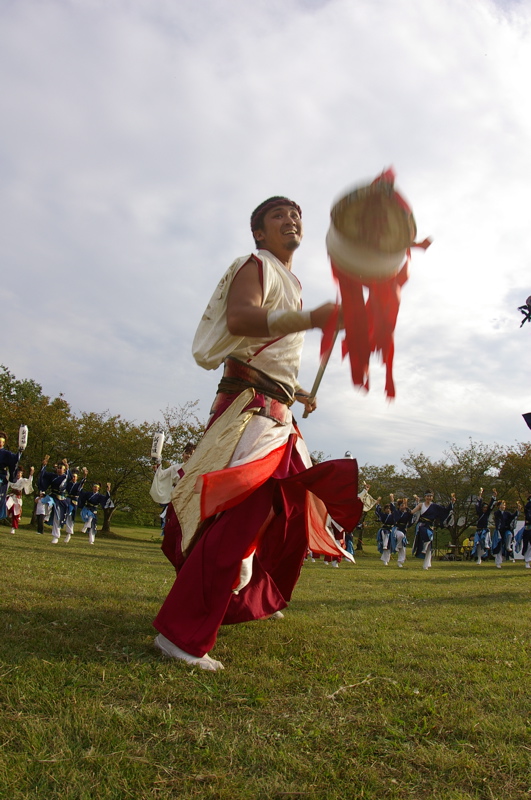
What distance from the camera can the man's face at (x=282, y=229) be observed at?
3.69 metres

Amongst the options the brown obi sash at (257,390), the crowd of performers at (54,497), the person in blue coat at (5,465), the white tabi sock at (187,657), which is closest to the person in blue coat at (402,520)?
the crowd of performers at (54,497)

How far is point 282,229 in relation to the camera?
145 inches

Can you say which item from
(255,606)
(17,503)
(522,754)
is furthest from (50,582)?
(17,503)

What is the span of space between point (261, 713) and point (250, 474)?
3.86 ft

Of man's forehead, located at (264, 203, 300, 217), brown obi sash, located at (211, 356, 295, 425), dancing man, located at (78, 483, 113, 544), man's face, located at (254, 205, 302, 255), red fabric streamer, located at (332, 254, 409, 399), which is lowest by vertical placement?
dancing man, located at (78, 483, 113, 544)

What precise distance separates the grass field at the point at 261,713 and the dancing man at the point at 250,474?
31 cm

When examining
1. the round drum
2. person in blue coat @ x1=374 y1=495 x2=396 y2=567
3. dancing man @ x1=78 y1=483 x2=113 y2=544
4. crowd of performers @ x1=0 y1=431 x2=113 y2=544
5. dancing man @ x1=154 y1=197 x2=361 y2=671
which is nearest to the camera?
the round drum

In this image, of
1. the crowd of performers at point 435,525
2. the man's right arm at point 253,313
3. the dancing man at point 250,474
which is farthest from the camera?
the crowd of performers at point 435,525

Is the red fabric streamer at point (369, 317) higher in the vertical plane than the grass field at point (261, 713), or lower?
higher

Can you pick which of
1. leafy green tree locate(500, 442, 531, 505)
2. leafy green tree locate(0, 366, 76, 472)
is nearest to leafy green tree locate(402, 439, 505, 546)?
leafy green tree locate(500, 442, 531, 505)

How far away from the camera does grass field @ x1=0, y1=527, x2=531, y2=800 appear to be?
5.57ft

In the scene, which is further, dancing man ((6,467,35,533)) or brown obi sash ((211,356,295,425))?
dancing man ((6,467,35,533))

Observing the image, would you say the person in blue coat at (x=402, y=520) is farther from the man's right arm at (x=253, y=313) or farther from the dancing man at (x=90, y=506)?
the man's right arm at (x=253, y=313)

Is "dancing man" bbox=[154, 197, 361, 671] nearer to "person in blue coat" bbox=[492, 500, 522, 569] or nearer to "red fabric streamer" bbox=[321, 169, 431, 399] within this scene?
"red fabric streamer" bbox=[321, 169, 431, 399]
